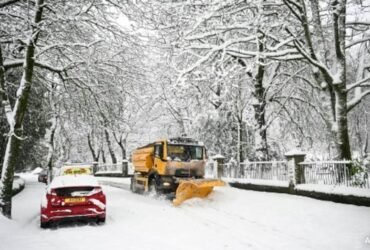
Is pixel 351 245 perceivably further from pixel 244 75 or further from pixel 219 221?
pixel 244 75

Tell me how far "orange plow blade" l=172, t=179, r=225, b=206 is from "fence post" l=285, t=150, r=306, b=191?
8.56ft

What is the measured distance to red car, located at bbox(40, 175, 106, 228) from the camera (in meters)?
9.64

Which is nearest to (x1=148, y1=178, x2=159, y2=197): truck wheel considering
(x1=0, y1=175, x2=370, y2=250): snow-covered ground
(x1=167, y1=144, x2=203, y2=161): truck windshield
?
(x1=167, y1=144, x2=203, y2=161): truck windshield

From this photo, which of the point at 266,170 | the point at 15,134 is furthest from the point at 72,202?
the point at 266,170

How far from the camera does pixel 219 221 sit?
1056cm

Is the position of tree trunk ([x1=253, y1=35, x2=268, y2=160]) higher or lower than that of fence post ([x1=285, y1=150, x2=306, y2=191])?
higher

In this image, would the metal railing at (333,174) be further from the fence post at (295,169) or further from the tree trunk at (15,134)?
the tree trunk at (15,134)

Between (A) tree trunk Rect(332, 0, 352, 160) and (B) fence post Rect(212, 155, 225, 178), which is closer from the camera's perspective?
(A) tree trunk Rect(332, 0, 352, 160)

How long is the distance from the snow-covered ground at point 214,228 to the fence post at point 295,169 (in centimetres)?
87

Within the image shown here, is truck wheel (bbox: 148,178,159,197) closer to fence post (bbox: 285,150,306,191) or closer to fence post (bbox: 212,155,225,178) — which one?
fence post (bbox: 212,155,225,178)

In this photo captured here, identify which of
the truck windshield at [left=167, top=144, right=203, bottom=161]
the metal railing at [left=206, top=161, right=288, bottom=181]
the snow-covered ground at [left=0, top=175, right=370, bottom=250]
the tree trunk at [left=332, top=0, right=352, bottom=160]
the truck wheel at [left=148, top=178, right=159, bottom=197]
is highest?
the tree trunk at [left=332, top=0, right=352, bottom=160]

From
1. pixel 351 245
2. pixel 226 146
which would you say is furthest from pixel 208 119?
pixel 351 245

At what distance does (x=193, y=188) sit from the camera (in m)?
14.4

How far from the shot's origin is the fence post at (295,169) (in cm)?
1387
